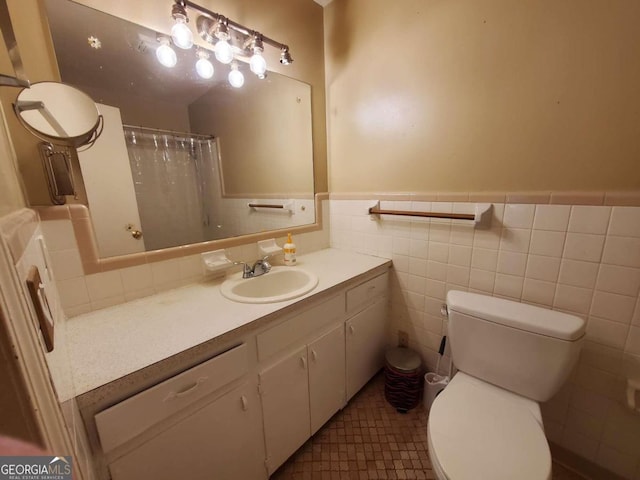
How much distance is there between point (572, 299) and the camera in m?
1.05

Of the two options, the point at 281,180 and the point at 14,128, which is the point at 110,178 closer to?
the point at 14,128

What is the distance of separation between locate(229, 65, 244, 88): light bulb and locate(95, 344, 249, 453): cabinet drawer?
4.31 feet

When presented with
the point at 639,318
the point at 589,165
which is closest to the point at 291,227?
the point at 589,165

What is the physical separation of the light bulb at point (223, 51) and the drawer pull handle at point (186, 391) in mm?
1364

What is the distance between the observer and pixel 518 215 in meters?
1.13

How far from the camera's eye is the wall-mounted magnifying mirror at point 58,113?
0.81m

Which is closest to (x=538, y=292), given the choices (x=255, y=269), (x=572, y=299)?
(x=572, y=299)

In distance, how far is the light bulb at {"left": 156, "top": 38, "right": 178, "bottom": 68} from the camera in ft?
3.52

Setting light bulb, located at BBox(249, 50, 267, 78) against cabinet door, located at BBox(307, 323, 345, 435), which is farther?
light bulb, located at BBox(249, 50, 267, 78)

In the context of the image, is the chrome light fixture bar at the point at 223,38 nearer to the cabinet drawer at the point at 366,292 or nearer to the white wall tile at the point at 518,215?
the cabinet drawer at the point at 366,292

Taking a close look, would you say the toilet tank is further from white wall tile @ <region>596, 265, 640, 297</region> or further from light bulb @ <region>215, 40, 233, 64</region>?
light bulb @ <region>215, 40, 233, 64</region>

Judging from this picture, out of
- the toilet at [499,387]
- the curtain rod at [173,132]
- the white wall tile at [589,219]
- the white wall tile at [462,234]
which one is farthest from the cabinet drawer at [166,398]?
the white wall tile at [589,219]

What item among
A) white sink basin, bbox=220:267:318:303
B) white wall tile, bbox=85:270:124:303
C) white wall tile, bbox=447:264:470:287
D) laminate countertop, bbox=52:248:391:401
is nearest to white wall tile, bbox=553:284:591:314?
white wall tile, bbox=447:264:470:287

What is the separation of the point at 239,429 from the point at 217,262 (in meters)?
0.72
